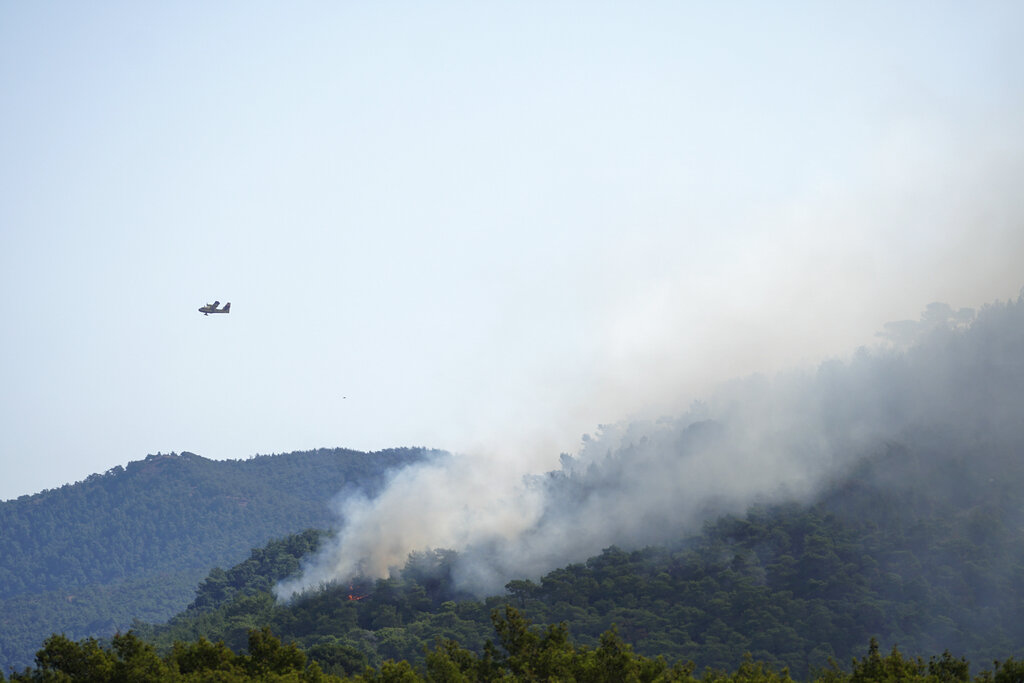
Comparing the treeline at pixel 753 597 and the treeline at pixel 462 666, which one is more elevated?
the treeline at pixel 753 597

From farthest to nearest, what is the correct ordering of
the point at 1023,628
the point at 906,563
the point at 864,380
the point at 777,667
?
1. the point at 864,380
2. the point at 906,563
3. the point at 1023,628
4. the point at 777,667

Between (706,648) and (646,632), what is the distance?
890 cm

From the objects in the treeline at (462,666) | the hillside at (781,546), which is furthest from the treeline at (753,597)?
the treeline at (462,666)

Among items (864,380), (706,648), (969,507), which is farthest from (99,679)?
(864,380)

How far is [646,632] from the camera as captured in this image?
4877 inches

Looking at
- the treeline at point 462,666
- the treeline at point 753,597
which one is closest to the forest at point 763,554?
the treeline at point 753,597

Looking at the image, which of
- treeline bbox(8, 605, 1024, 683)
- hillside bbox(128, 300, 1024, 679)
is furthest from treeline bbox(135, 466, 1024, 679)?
treeline bbox(8, 605, 1024, 683)

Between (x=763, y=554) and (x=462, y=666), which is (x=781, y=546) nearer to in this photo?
(x=763, y=554)

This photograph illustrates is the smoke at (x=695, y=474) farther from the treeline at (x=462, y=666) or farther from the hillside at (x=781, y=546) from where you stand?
the treeline at (x=462, y=666)

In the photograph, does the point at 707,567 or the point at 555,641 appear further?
the point at 707,567

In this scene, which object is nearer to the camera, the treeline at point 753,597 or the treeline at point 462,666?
the treeline at point 462,666

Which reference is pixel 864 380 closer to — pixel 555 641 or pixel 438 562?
pixel 438 562

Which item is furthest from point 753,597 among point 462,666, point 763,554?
point 462,666

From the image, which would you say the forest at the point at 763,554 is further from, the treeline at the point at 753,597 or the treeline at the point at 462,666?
the treeline at the point at 462,666
